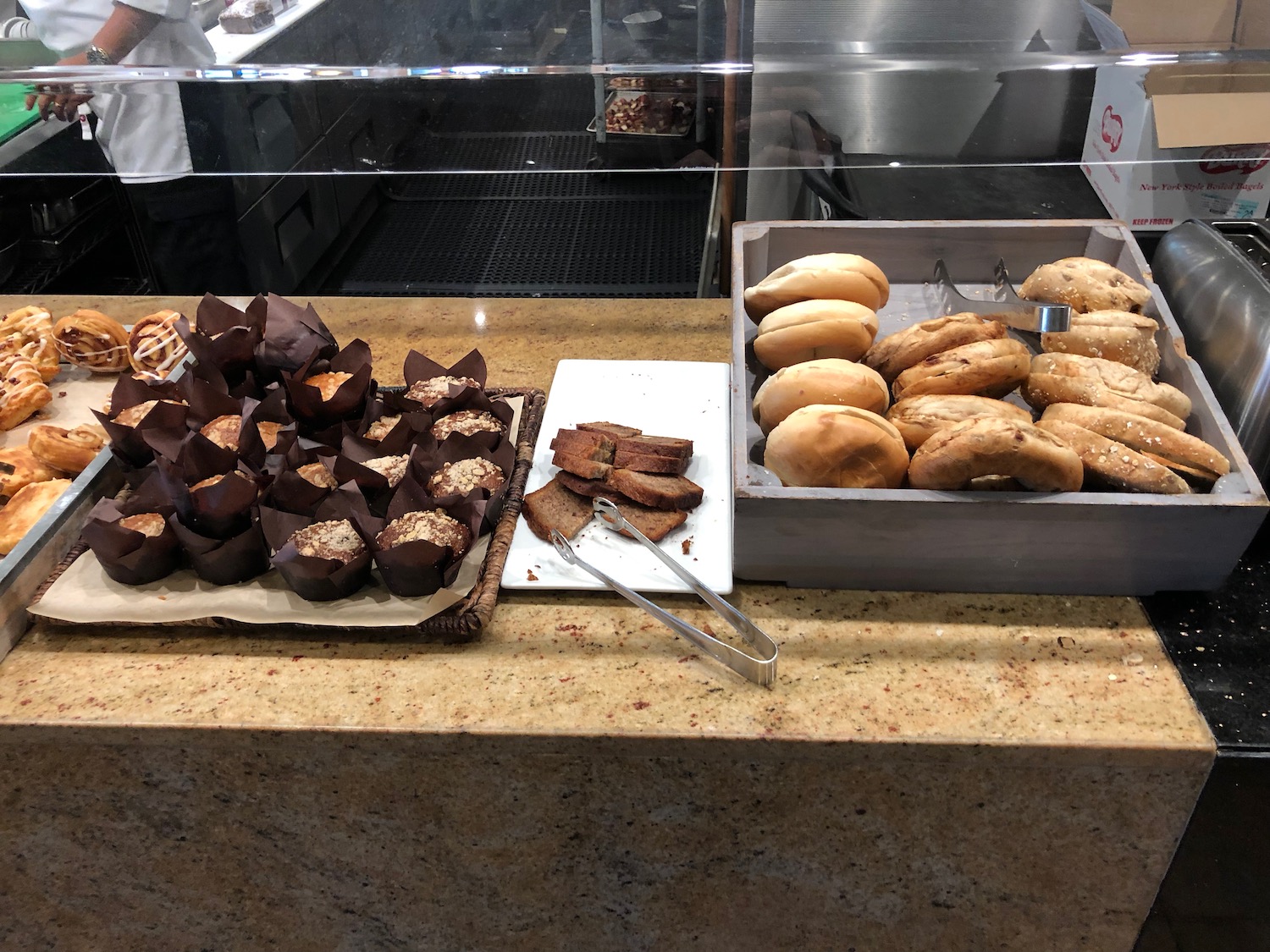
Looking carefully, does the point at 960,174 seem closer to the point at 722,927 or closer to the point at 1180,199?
the point at 1180,199

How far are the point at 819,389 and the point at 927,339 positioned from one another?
17 centimetres

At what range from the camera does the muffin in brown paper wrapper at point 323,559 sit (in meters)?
0.92

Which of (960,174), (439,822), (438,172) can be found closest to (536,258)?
(438,172)

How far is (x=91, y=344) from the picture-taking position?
1350 mm

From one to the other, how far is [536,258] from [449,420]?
91cm

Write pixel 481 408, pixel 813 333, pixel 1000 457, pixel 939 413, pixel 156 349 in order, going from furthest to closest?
pixel 156 349, pixel 481 408, pixel 813 333, pixel 939 413, pixel 1000 457

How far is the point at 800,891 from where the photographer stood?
37.9 inches

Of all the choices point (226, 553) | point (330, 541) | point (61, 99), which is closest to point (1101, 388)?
point (330, 541)

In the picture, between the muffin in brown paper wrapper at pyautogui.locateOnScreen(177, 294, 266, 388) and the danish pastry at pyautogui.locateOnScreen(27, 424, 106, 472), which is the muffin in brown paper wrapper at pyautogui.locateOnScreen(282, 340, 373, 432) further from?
the danish pastry at pyautogui.locateOnScreen(27, 424, 106, 472)

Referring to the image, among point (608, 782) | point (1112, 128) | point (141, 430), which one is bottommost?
A: point (608, 782)

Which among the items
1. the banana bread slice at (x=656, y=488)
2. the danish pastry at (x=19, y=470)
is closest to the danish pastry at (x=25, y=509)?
the danish pastry at (x=19, y=470)

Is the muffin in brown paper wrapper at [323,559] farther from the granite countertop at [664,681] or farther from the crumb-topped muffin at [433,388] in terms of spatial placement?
the crumb-topped muffin at [433,388]

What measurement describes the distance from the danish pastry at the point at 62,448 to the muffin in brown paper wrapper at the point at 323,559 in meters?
0.35

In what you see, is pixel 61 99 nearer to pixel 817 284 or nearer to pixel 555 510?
pixel 555 510
